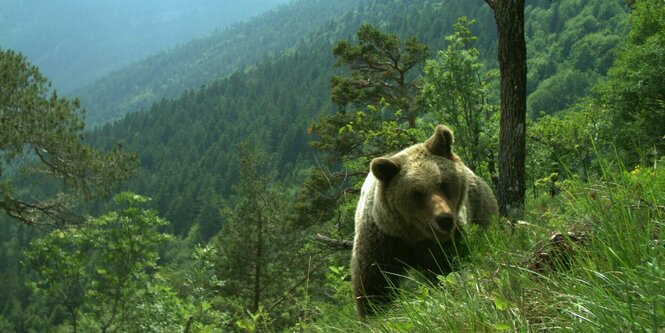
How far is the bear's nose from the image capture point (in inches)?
149

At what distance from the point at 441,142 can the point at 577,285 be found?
2551mm

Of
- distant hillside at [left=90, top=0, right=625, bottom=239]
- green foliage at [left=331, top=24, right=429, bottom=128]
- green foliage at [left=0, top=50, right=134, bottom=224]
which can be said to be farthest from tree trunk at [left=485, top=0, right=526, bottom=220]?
distant hillside at [left=90, top=0, right=625, bottom=239]

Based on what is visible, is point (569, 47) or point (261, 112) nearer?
point (569, 47)

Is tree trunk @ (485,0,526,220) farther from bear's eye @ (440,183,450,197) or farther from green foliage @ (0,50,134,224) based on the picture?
green foliage @ (0,50,134,224)

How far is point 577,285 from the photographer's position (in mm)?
2041

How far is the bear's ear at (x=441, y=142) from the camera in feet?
14.7

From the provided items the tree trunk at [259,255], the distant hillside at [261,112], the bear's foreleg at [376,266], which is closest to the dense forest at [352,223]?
the tree trunk at [259,255]

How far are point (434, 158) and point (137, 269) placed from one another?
51.6 ft

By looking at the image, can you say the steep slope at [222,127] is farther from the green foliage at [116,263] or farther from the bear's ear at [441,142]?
the bear's ear at [441,142]

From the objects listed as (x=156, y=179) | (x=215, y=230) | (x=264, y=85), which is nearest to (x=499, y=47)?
(x=215, y=230)

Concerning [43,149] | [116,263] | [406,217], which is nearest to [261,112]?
[43,149]

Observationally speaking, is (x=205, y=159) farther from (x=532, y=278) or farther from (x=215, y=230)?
(x=532, y=278)

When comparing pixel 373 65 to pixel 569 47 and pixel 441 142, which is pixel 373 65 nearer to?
pixel 441 142

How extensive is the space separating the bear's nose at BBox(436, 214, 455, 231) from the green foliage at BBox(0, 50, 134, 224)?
17552 millimetres
